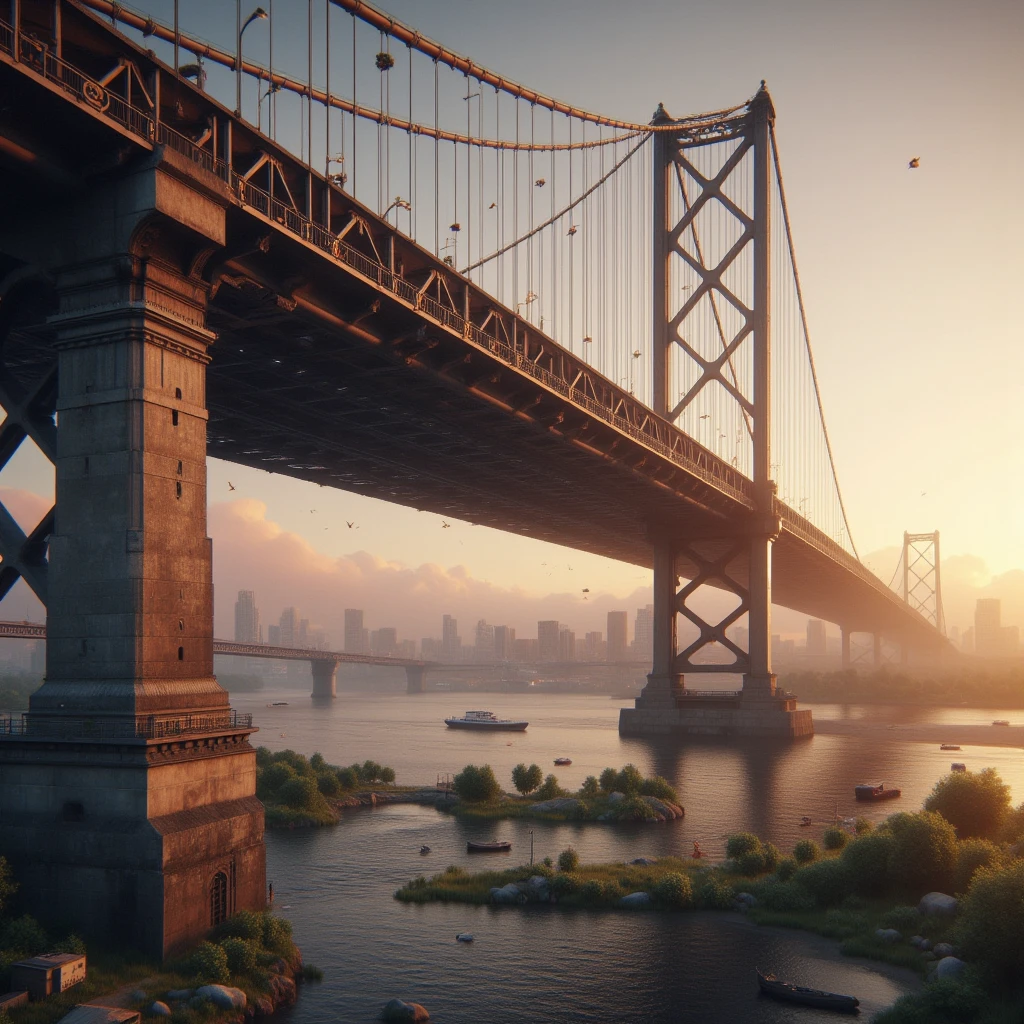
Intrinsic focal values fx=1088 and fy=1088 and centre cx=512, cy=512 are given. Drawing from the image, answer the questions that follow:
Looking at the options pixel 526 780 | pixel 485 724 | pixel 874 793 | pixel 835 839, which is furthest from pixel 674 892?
pixel 485 724

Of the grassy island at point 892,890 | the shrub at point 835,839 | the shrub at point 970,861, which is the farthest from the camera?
the shrub at point 835,839

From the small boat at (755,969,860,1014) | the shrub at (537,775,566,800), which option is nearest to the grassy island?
the small boat at (755,969,860,1014)

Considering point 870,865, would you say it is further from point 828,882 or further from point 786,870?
point 786,870

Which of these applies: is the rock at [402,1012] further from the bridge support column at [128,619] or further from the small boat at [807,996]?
the small boat at [807,996]

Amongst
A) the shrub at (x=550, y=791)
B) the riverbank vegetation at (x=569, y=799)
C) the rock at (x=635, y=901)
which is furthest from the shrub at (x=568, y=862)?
the shrub at (x=550, y=791)

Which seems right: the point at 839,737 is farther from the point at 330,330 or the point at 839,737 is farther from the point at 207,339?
the point at 207,339

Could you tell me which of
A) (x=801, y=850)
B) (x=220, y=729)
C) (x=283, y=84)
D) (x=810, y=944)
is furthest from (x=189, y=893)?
(x=283, y=84)
